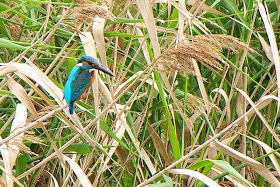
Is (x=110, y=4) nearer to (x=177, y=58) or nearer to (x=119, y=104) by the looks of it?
(x=119, y=104)

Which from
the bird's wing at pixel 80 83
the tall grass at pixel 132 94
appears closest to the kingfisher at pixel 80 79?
the bird's wing at pixel 80 83

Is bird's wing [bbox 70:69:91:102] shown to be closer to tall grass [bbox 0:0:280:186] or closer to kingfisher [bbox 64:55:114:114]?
kingfisher [bbox 64:55:114:114]

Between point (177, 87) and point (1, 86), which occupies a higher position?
point (1, 86)

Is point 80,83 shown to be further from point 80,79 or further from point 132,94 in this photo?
point 132,94

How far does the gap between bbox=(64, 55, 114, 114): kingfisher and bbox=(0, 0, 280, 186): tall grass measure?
0.39ft

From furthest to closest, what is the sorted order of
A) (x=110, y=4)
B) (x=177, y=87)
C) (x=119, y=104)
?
(x=177, y=87) → (x=119, y=104) → (x=110, y=4)

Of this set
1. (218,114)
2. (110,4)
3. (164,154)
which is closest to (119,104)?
(164,154)

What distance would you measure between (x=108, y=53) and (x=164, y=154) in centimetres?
53

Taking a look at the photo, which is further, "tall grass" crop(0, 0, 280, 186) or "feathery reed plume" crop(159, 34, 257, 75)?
"tall grass" crop(0, 0, 280, 186)

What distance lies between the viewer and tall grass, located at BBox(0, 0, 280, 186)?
1636mm

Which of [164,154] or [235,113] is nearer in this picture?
[164,154]

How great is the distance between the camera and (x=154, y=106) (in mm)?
2186

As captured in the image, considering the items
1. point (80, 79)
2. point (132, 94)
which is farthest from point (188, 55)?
point (132, 94)

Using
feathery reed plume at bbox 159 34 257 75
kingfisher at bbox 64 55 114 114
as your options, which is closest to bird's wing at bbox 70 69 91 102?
kingfisher at bbox 64 55 114 114
